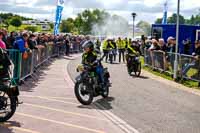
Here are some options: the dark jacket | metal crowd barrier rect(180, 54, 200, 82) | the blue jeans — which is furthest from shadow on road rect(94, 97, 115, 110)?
metal crowd barrier rect(180, 54, 200, 82)

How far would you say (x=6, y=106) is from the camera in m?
9.80

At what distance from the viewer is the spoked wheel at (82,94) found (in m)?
12.8

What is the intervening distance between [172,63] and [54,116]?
11.5 metres

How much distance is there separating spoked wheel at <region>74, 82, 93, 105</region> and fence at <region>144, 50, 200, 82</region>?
6.75 m

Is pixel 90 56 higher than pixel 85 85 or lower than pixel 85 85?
higher

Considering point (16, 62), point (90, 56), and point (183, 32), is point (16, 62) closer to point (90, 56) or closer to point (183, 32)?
point (90, 56)

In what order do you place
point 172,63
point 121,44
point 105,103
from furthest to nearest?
point 121,44 < point 172,63 < point 105,103

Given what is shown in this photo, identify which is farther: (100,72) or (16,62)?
(16,62)

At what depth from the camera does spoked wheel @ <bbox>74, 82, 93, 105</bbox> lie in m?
12.8

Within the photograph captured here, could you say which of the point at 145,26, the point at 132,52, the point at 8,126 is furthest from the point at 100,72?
the point at 145,26

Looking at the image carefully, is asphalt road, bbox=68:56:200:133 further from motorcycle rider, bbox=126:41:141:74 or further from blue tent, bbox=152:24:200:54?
blue tent, bbox=152:24:200:54

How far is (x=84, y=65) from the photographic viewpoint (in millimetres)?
13211

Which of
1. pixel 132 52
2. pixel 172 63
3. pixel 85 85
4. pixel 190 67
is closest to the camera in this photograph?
pixel 85 85

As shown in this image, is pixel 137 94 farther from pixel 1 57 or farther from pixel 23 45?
pixel 1 57
